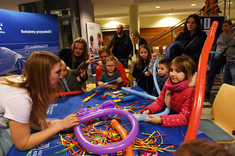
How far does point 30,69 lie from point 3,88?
205 millimetres

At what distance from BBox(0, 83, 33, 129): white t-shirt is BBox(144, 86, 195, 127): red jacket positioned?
34.5 inches

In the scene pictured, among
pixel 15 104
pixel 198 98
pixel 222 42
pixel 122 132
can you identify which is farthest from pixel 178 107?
pixel 222 42

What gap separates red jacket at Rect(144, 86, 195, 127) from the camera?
3.67 ft

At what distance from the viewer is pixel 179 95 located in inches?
50.3

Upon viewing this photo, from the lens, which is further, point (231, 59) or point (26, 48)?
point (26, 48)

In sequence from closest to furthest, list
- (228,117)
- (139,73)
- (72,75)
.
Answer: (228,117) < (72,75) < (139,73)

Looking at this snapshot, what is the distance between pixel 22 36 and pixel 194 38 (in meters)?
3.31

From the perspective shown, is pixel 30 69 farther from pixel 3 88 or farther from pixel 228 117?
pixel 228 117

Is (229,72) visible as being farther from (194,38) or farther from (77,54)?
(77,54)

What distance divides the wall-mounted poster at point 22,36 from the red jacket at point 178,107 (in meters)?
2.86

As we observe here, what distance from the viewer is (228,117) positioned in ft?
4.93

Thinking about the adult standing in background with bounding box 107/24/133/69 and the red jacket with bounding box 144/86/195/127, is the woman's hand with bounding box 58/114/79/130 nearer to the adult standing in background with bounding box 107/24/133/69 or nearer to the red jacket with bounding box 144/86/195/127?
the red jacket with bounding box 144/86/195/127

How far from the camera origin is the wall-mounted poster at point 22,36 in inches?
115

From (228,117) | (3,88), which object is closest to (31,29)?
(3,88)
